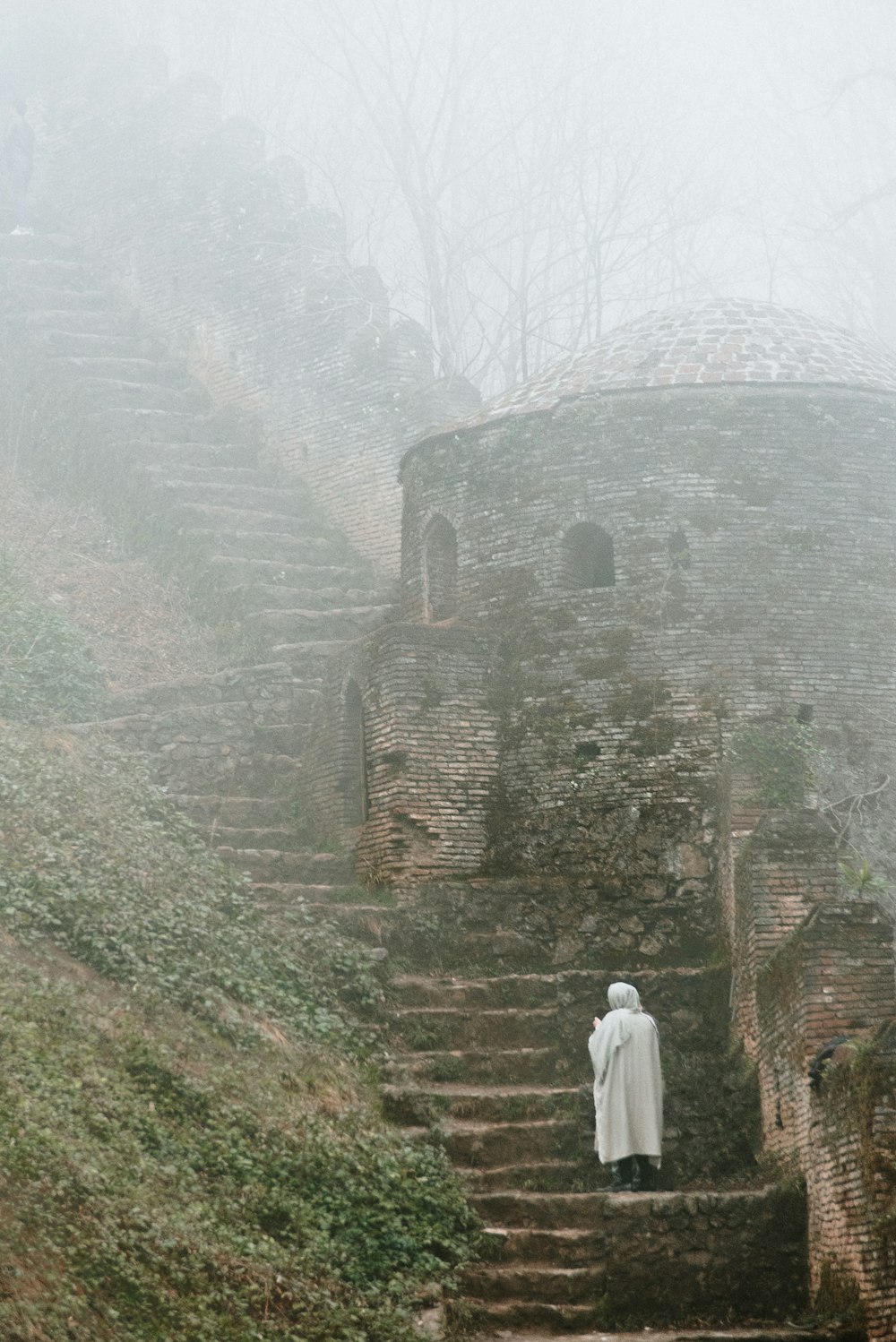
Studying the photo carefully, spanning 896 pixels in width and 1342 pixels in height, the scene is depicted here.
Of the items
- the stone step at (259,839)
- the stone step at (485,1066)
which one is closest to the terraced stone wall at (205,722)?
the stone step at (259,839)

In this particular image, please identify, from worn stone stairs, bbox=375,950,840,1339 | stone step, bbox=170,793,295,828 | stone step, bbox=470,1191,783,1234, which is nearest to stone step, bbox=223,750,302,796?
stone step, bbox=170,793,295,828

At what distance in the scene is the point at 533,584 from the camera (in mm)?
14859

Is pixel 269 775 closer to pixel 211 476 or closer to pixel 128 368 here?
pixel 211 476

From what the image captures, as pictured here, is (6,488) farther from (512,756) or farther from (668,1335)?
(668,1335)

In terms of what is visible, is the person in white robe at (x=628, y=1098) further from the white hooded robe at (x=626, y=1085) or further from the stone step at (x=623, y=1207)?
the stone step at (x=623, y=1207)

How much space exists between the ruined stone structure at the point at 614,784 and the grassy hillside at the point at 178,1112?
64cm

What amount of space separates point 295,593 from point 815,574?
24.4 feet

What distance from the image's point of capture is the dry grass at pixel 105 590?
1895cm

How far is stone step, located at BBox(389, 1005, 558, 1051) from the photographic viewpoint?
1238 cm

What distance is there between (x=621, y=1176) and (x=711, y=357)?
741cm

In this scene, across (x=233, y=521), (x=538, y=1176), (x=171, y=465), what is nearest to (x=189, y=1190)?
(x=538, y=1176)

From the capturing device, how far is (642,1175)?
1102 cm

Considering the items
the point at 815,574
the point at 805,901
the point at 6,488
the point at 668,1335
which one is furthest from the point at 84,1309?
the point at 6,488

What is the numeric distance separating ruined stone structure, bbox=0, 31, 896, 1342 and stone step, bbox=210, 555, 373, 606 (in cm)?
5
